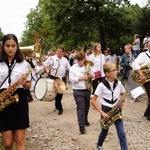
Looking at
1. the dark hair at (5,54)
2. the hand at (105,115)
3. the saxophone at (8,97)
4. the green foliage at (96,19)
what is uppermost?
the green foliage at (96,19)

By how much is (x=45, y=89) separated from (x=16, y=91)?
444 centimetres

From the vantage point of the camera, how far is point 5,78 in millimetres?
4363

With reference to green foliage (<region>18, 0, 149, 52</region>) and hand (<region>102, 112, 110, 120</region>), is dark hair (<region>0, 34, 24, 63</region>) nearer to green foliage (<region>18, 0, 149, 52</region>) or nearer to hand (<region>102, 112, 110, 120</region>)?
hand (<region>102, 112, 110, 120</region>)

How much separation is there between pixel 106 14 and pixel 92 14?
1364 millimetres

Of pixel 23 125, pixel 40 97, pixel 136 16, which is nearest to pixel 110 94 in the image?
pixel 23 125

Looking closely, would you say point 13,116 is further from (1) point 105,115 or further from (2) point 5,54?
(1) point 105,115

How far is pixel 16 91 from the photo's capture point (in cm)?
436

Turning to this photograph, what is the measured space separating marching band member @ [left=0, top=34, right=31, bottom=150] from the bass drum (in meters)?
4.38

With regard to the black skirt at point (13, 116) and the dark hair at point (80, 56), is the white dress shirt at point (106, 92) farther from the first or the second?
the dark hair at point (80, 56)

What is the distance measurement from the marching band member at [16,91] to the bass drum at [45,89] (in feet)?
14.4

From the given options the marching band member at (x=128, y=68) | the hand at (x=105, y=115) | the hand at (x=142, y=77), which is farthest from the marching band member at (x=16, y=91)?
the marching band member at (x=128, y=68)

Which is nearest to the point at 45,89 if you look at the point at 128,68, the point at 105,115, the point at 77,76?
the point at 77,76

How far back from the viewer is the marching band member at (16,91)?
14.2ft

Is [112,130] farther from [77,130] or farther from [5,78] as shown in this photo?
[5,78]
